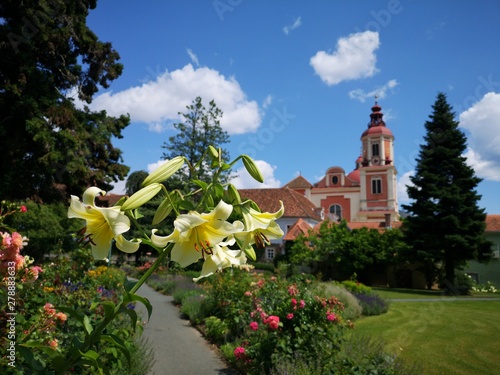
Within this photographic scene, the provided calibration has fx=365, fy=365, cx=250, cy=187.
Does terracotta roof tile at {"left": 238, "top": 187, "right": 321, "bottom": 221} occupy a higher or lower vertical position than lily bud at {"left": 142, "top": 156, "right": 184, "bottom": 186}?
higher

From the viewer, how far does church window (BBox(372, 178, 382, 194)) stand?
49.2 meters

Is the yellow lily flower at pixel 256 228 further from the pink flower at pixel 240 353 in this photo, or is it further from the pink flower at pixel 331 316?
the pink flower at pixel 240 353

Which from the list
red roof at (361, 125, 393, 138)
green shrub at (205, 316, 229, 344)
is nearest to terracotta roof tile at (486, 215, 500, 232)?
red roof at (361, 125, 393, 138)

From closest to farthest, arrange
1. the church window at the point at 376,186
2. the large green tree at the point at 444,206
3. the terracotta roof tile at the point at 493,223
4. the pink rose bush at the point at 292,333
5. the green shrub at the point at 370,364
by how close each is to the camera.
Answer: the green shrub at the point at 370,364 → the pink rose bush at the point at 292,333 → the large green tree at the point at 444,206 → the terracotta roof tile at the point at 493,223 → the church window at the point at 376,186

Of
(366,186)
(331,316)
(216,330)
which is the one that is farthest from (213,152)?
(366,186)

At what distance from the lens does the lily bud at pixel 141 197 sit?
97cm

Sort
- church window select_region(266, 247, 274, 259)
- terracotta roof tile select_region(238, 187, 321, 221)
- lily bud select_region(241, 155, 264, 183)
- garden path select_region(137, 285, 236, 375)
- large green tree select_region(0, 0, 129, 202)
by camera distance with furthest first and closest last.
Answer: terracotta roof tile select_region(238, 187, 321, 221), church window select_region(266, 247, 274, 259), large green tree select_region(0, 0, 129, 202), garden path select_region(137, 285, 236, 375), lily bud select_region(241, 155, 264, 183)

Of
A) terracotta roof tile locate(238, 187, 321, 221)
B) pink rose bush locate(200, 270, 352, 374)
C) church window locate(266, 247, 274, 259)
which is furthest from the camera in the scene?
terracotta roof tile locate(238, 187, 321, 221)

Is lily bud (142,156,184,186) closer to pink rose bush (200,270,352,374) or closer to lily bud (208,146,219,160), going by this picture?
A: lily bud (208,146,219,160)

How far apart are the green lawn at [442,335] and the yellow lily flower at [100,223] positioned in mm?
4712

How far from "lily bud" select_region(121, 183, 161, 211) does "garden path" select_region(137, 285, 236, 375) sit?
493 cm

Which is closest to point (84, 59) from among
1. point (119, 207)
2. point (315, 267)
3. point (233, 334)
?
point (233, 334)

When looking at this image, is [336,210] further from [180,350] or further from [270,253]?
[180,350]

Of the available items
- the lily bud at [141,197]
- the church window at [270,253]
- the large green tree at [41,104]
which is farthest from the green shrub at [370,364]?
the church window at [270,253]
